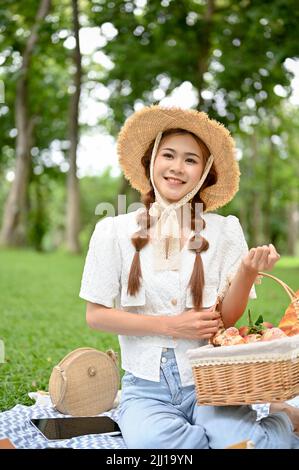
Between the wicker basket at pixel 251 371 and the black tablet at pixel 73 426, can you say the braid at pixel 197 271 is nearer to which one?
the wicker basket at pixel 251 371

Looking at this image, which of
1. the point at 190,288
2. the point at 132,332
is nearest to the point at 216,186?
the point at 190,288

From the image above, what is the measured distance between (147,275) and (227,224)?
0.32 meters

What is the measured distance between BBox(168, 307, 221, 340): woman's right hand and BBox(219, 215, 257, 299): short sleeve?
143 mm

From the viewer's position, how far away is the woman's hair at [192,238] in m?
2.13

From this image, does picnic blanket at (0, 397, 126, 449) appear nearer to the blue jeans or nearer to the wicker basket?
the blue jeans

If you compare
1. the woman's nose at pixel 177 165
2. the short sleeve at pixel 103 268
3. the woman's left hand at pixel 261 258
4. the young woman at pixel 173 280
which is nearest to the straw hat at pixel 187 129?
the young woman at pixel 173 280

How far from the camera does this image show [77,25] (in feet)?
34.1

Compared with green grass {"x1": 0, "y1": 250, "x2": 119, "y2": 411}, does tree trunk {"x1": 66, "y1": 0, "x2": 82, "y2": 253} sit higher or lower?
higher

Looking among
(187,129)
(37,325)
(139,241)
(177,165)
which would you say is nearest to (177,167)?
(177,165)

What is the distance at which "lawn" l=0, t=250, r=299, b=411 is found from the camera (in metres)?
3.35

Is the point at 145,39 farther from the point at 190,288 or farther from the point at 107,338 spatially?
the point at 190,288

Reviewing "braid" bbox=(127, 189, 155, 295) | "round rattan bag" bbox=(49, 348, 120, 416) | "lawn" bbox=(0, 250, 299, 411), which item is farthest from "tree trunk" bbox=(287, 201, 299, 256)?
"braid" bbox=(127, 189, 155, 295)

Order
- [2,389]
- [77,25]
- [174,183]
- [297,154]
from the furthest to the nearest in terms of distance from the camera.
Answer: [297,154] < [77,25] < [2,389] < [174,183]

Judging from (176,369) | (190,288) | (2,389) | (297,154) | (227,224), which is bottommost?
(2,389)
